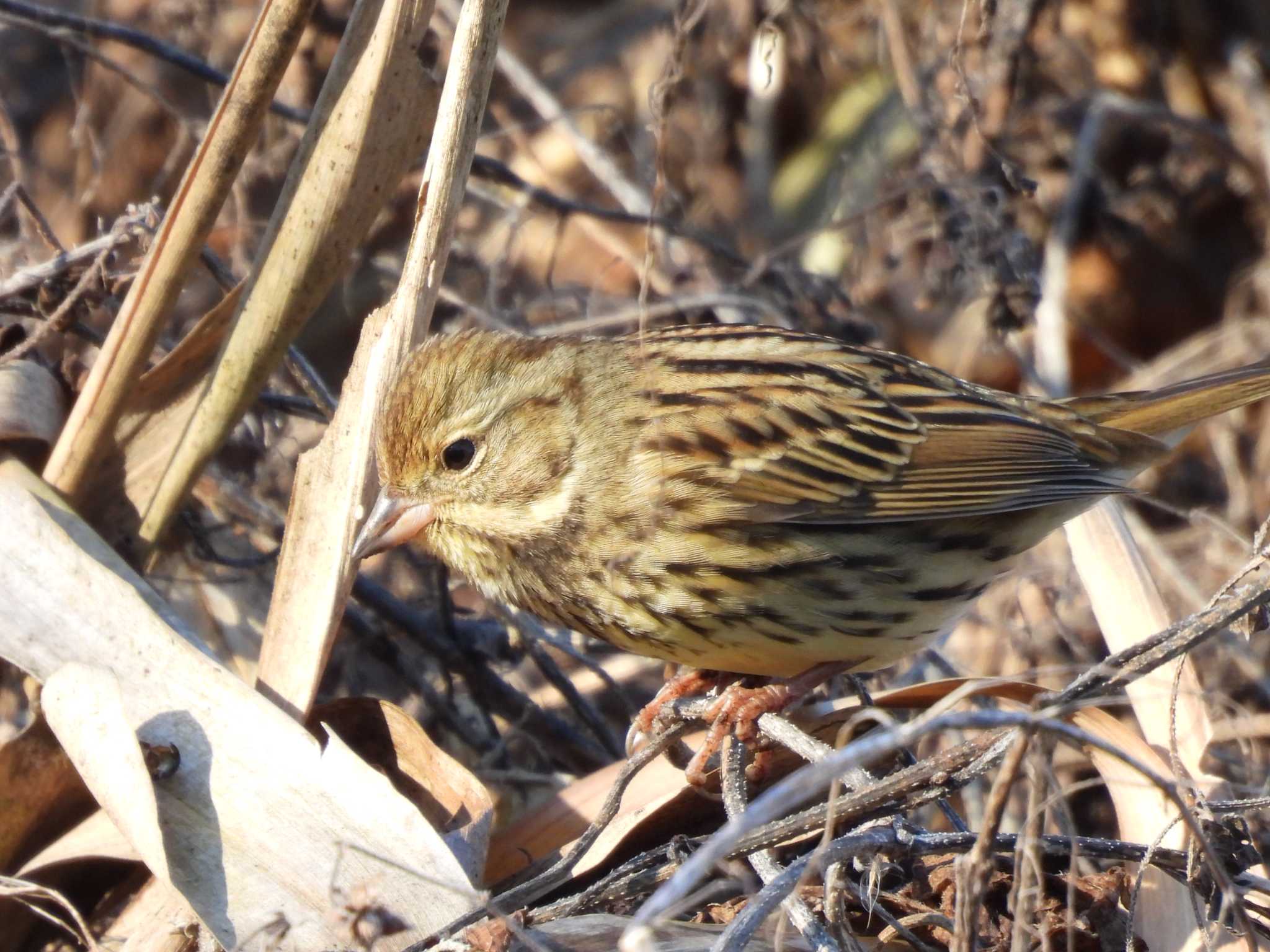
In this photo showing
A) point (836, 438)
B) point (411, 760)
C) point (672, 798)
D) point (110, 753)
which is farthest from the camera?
point (836, 438)

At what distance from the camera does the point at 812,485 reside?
3.20 meters

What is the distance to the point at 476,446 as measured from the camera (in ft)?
10.1

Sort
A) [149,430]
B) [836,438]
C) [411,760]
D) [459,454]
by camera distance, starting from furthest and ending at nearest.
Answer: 1. [836,438]
2. [149,430]
3. [459,454]
4. [411,760]

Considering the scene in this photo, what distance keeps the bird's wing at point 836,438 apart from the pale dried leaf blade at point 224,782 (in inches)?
36.8

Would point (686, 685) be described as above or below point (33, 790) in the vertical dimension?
above

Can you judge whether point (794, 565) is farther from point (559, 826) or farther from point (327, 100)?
point (327, 100)

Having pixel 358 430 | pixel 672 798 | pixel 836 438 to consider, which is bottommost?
pixel 672 798

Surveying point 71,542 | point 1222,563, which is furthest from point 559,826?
point 1222,563

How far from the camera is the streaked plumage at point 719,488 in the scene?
2977 millimetres

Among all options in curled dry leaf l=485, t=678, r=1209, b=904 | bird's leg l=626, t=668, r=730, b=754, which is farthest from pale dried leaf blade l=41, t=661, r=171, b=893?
bird's leg l=626, t=668, r=730, b=754

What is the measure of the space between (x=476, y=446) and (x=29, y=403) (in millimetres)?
896

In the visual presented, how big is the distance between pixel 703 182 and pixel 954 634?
2119mm

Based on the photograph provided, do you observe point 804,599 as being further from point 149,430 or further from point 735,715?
point 149,430

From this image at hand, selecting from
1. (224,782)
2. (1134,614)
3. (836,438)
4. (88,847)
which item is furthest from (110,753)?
(1134,614)
